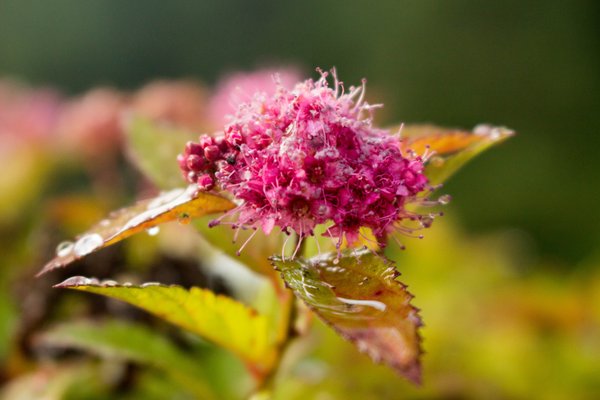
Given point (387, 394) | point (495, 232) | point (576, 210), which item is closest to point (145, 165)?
point (387, 394)

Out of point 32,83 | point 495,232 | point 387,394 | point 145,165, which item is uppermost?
point 145,165

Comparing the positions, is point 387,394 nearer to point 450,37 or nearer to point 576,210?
point 576,210

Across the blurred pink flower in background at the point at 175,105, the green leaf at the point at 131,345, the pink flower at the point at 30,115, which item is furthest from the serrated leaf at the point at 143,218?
the pink flower at the point at 30,115

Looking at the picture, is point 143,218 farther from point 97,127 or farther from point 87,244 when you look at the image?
point 97,127

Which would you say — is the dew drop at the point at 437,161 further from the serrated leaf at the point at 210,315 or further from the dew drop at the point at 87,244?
the dew drop at the point at 87,244

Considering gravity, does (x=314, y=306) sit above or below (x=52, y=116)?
above

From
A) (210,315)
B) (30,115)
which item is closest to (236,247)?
(210,315)

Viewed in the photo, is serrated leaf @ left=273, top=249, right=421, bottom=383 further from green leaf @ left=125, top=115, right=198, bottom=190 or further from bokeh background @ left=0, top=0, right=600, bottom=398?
bokeh background @ left=0, top=0, right=600, bottom=398
